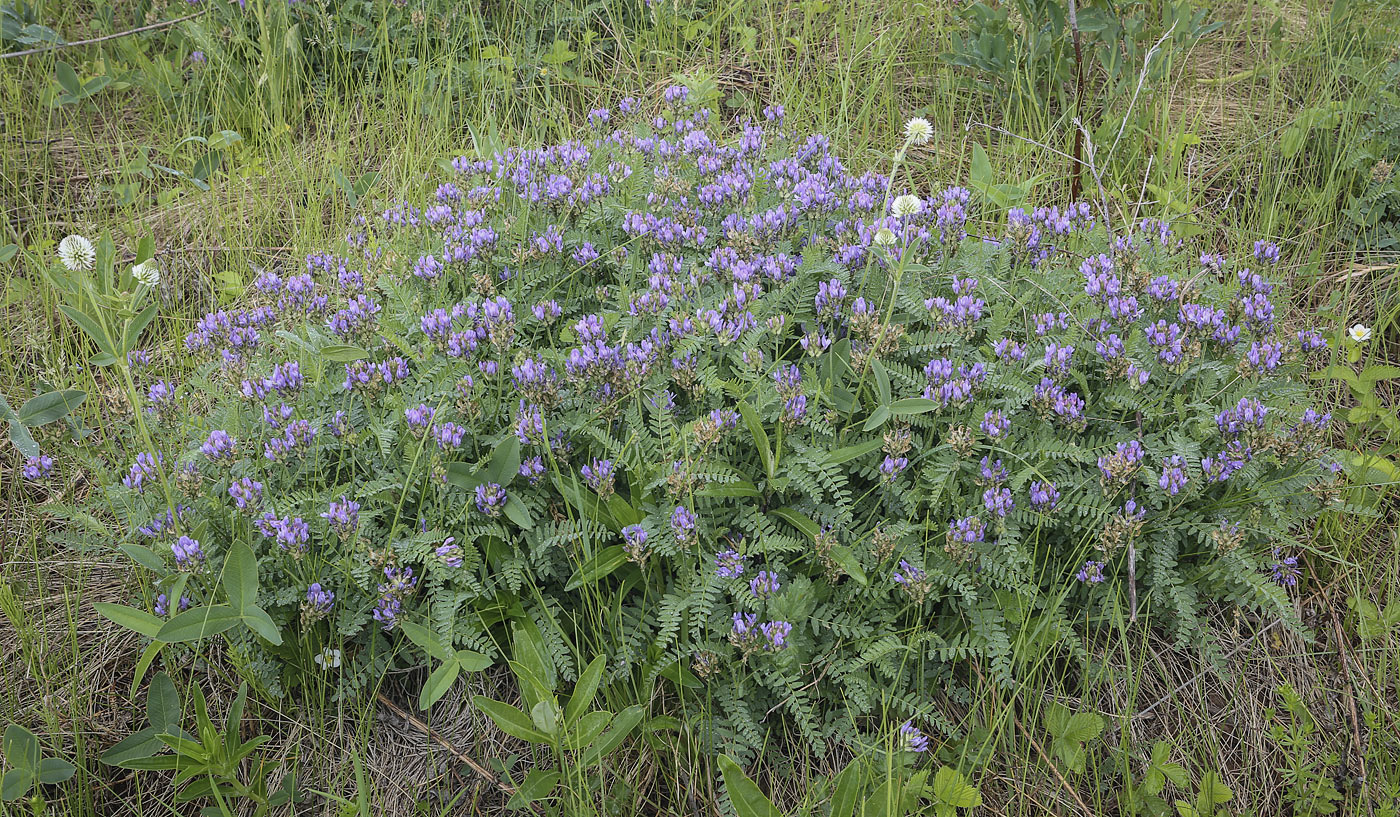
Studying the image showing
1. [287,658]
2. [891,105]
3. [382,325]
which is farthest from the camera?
[891,105]

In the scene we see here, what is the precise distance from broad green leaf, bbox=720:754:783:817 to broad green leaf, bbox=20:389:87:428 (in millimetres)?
1873

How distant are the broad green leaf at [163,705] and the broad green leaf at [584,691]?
93cm

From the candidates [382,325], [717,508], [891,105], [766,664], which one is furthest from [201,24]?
[766,664]

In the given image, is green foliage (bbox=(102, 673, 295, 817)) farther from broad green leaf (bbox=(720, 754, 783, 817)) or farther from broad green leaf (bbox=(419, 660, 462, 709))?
broad green leaf (bbox=(720, 754, 783, 817))

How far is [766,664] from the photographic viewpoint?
221cm

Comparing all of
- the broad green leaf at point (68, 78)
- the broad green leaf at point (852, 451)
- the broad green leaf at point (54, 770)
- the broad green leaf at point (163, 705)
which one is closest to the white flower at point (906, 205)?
the broad green leaf at point (852, 451)

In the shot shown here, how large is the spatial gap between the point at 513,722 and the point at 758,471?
0.84m

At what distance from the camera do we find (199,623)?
81.5 inches

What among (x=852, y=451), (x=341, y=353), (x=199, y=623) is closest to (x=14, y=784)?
(x=199, y=623)

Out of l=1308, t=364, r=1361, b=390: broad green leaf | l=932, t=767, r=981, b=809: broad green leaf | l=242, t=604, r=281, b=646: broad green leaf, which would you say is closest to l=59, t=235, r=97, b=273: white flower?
l=242, t=604, r=281, b=646: broad green leaf

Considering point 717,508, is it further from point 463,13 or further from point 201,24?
point 201,24

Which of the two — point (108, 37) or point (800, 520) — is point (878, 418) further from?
point (108, 37)

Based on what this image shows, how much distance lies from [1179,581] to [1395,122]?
8.26ft

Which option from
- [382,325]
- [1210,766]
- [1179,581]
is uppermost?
[382,325]
